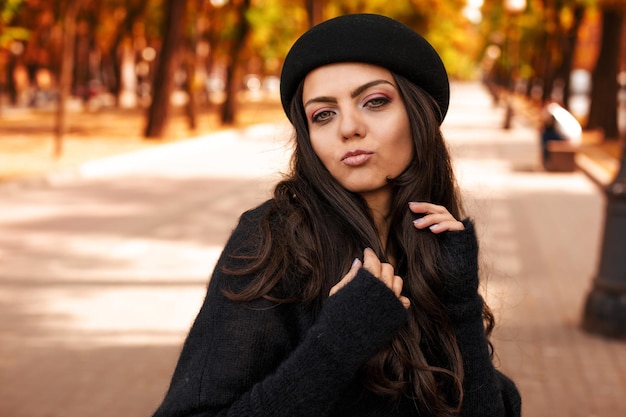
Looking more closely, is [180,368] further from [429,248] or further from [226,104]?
[226,104]

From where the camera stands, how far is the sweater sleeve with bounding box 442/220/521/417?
212cm

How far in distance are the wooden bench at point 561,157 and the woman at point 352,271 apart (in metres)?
18.6

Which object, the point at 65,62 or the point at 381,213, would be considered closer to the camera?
the point at 381,213

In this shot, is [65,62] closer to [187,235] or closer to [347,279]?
[187,235]

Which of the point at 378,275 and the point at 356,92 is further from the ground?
the point at 356,92

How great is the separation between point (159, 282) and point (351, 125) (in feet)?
23.5

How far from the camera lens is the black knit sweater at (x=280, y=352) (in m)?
1.87

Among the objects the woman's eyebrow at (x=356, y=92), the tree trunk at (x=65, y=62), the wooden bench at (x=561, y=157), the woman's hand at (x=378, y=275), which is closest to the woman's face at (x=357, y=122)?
the woman's eyebrow at (x=356, y=92)

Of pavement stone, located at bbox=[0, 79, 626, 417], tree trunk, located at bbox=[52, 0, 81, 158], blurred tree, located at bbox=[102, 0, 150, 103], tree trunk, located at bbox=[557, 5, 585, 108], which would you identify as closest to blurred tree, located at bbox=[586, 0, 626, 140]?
tree trunk, located at bbox=[557, 5, 585, 108]

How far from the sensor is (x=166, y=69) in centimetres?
2819

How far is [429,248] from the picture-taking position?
2.14 meters

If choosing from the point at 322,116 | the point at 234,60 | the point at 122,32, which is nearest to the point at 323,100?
the point at 322,116

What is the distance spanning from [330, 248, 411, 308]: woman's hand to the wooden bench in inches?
746

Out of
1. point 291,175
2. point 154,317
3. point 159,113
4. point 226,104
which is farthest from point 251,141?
point 291,175
